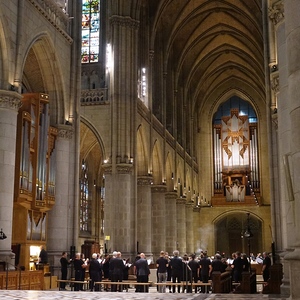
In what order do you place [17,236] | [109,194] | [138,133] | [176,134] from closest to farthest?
[17,236], [109,194], [138,133], [176,134]

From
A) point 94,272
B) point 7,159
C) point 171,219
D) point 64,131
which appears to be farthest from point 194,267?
point 171,219

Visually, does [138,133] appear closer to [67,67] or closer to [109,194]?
[109,194]

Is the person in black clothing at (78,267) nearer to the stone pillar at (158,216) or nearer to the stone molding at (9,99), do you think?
the stone molding at (9,99)

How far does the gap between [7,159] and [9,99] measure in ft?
5.93

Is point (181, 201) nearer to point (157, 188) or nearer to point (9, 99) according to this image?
point (157, 188)

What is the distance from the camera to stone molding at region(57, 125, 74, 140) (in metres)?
20.4

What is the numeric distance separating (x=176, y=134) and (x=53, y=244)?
24.9 meters

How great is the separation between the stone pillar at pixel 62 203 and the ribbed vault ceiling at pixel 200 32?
16895 millimetres

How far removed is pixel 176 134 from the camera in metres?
43.6

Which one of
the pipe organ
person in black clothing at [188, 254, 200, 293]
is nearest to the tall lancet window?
the pipe organ

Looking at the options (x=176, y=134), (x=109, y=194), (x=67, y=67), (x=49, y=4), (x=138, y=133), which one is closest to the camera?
(x=49, y=4)

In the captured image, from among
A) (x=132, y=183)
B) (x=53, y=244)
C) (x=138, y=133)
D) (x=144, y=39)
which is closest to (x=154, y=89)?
(x=144, y=39)

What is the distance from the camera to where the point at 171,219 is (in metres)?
41.2

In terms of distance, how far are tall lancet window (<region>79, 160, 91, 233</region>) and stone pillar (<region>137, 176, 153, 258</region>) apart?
5275 millimetres
